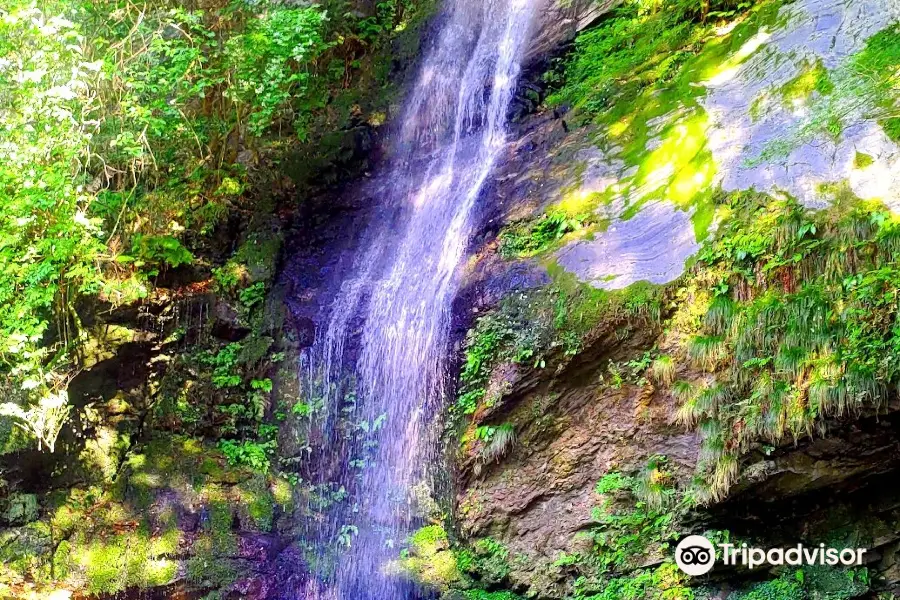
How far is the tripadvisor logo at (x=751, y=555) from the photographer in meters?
4.50

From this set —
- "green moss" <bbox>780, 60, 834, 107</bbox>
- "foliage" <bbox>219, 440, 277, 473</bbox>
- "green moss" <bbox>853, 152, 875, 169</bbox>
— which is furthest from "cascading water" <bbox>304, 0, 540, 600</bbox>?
"green moss" <bbox>853, 152, 875, 169</bbox>

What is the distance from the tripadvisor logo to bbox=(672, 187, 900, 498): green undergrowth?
0.45m

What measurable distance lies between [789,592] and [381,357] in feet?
14.2

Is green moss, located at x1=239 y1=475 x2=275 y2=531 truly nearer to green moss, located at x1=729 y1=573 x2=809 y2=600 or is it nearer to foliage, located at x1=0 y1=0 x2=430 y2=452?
foliage, located at x1=0 y1=0 x2=430 y2=452

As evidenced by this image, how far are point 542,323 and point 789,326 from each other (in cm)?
211

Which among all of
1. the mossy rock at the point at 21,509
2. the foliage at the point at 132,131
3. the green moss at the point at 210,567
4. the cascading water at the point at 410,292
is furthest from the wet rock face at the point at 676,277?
the mossy rock at the point at 21,509

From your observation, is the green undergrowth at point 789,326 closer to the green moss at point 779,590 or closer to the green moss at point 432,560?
the green moss at point 779,590

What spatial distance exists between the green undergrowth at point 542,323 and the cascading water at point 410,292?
0.43 meters

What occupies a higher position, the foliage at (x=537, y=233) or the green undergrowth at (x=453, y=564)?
the foliage at (x=537, y=233)

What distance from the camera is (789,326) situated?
15.2ft

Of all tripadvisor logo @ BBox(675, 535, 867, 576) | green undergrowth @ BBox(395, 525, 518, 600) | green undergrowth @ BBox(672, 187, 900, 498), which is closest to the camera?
green undergrowth @ BBox(672, 187, 900, 498)

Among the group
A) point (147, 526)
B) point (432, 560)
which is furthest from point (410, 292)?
point (147, 526)

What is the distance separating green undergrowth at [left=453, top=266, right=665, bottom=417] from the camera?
564cm

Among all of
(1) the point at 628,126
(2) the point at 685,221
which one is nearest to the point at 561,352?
(2) the point at 685,221
